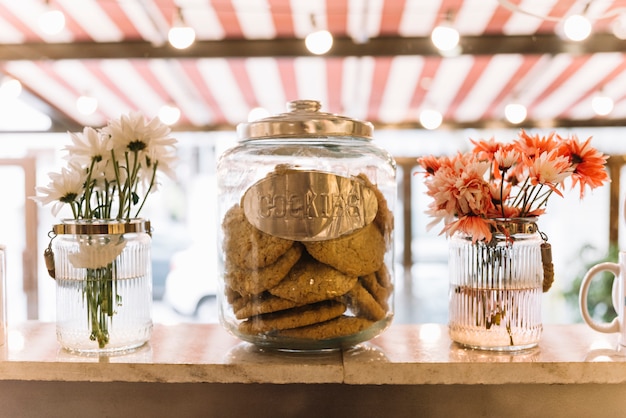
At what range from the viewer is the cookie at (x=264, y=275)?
754 millimetres

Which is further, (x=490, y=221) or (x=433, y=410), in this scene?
(x=433, y=410)

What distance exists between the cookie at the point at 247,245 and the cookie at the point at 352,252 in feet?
0.15

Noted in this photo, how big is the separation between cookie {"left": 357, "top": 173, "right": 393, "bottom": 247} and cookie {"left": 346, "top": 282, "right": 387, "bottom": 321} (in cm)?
9

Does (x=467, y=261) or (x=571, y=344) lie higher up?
(x=467, y=261)

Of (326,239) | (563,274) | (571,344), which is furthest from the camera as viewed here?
(563,274)

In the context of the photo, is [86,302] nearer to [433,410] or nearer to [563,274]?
[433,410]

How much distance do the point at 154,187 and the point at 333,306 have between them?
38 centimetres

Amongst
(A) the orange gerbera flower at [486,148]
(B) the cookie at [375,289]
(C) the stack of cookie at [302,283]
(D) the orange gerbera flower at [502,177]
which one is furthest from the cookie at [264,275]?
(A) the orange gerbera flower at [486,148]

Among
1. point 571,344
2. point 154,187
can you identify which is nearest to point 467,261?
point 571,344

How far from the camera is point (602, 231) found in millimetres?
4871

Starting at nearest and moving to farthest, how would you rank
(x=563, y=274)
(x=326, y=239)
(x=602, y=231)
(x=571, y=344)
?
(x=326, y=239), (x=571, y=344), (x=563, y=274), (x=602, y=231)

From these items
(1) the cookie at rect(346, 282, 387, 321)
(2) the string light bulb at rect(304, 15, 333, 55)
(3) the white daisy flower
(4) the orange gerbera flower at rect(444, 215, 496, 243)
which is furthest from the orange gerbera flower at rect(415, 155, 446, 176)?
(2) the string light bulb at rect(304, 15, 333, 55)

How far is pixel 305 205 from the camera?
741 mm

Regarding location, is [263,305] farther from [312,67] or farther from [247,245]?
[312,67]
